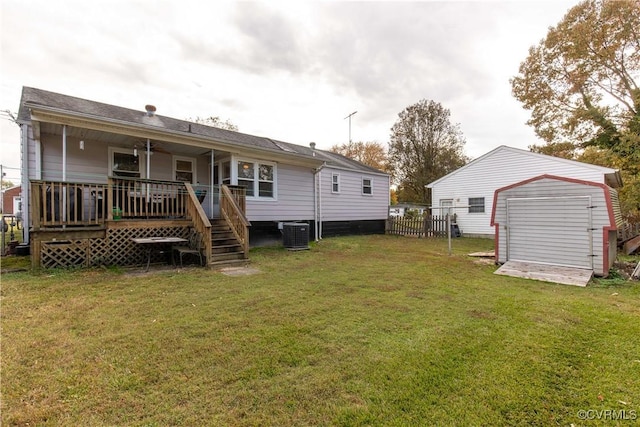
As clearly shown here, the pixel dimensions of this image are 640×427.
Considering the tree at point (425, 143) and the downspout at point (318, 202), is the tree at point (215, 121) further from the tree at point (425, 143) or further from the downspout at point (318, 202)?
the downspout at point (318, 202)

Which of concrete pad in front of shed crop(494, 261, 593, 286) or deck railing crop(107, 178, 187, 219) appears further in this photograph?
deck railing crop(107, 178, 187, 219)

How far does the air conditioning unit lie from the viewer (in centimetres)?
982

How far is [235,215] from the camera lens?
7922 millimetres

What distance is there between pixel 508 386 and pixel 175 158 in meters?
10.3

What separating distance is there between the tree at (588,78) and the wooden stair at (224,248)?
18.4m

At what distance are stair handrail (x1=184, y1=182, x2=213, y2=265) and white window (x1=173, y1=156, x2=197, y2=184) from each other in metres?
2.31

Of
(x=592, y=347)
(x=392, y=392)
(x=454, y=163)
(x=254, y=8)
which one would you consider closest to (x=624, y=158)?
(x=454, y=163)

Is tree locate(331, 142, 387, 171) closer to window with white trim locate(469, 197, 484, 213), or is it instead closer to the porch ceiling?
window with white trim locate(469, 197, 484, 213)

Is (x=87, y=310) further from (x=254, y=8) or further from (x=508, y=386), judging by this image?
(x=254, y=8)

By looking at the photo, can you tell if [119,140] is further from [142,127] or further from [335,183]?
[335,183]

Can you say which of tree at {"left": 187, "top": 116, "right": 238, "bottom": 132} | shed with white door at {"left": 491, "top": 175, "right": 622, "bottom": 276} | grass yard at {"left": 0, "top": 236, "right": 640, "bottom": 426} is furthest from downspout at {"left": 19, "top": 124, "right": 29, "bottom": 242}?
tree at {"left": 187, "top": 116, "right": 238, "bottom": 132}

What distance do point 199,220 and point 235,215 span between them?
3.42 ft

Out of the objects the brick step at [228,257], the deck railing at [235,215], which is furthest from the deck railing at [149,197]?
the brick step at [228,257]
